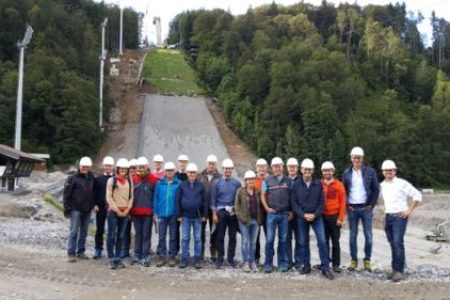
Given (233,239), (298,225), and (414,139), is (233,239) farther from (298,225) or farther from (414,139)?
(414,139)

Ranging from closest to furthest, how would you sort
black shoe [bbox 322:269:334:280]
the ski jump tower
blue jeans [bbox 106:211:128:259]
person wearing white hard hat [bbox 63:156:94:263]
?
black shoe [bbox 322:269:334:280], blue jeans [bbox 106:211:128:259], person wearing white hard hat [bbox 63:156:94:263], the ski jump tower

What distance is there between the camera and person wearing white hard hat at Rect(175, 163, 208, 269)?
972 cm

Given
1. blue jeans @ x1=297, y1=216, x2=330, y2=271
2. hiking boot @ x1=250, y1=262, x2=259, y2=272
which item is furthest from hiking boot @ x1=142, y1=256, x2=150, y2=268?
blue jeans @ x1=297, y1=216, x2=330, y2=271

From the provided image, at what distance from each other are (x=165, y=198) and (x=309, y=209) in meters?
2.43

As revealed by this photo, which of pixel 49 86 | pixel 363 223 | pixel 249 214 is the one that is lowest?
pixel 363 223

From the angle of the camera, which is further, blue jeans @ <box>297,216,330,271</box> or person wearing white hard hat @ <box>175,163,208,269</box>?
person wearing white hard hat @ <box>175,163,208,269</box>

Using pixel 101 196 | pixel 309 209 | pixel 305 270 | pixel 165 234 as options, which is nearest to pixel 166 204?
pixel 165 234

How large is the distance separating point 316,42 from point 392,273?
221 feet

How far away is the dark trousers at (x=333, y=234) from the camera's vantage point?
9273 millimetres

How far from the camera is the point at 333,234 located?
30.6 ft

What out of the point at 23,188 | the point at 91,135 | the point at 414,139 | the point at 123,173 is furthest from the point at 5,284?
the point at 414,139

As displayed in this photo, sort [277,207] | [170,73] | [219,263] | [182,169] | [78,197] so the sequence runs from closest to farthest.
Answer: [277,207] < [219,263] < [78,197] < [182,169] < [170,73]

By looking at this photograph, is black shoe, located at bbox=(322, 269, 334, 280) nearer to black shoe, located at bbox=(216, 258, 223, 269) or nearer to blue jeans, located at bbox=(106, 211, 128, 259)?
black shoe, located at bbox=(216, 258, 223, 269)

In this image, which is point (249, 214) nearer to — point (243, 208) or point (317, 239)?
point (243, 208)
